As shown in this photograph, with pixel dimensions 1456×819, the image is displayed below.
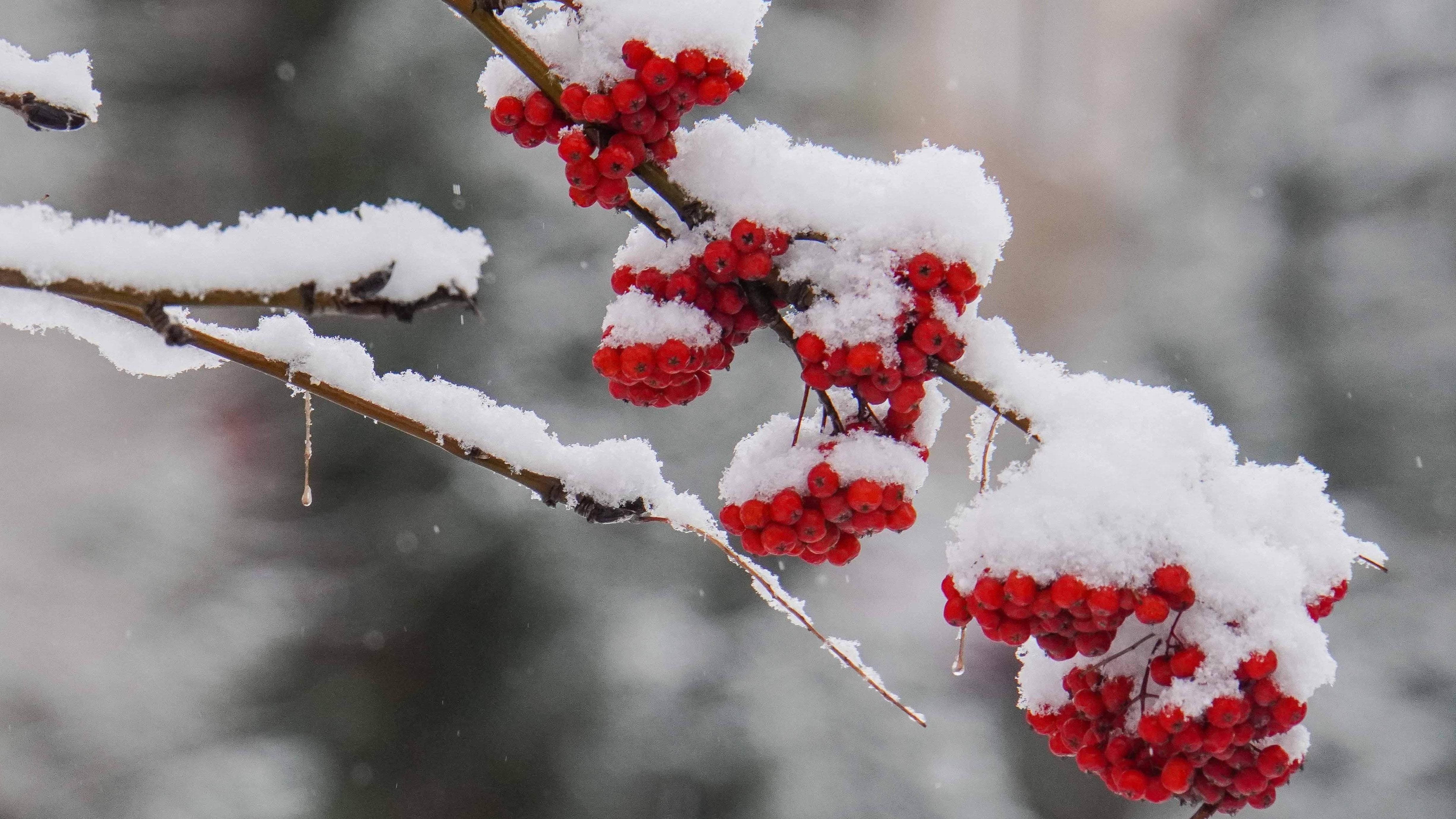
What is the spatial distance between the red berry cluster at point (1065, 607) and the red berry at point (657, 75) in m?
0.39

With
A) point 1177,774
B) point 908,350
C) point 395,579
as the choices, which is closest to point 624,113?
point 908,350

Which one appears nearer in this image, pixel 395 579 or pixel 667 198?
pixel 667 198

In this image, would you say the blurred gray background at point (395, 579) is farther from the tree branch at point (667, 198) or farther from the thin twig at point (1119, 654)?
the thin twig at point (1119, 654)

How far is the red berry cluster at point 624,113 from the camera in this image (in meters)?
0.56

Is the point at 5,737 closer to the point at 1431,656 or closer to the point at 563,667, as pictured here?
the point at 563,667

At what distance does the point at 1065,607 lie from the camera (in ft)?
1.87

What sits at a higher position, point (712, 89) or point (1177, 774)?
point (712, 89)

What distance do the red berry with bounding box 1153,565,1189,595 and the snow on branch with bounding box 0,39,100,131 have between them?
76cm

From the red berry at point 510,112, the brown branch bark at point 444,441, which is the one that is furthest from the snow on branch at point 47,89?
the red berry at point 510,112

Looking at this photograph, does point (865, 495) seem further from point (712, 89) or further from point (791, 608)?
point (712, 89)

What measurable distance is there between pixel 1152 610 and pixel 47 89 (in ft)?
2.63

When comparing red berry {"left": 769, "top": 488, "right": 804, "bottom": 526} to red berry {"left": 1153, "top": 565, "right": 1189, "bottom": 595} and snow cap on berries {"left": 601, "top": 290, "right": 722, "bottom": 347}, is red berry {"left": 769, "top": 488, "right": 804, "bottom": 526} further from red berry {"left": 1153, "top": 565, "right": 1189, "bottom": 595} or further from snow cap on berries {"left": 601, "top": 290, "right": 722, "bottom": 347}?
red berry {"left": 1153, "top": 565, "right": 1189, "bottom": 595}

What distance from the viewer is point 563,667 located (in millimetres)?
2463

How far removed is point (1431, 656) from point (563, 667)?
281 centimetres
